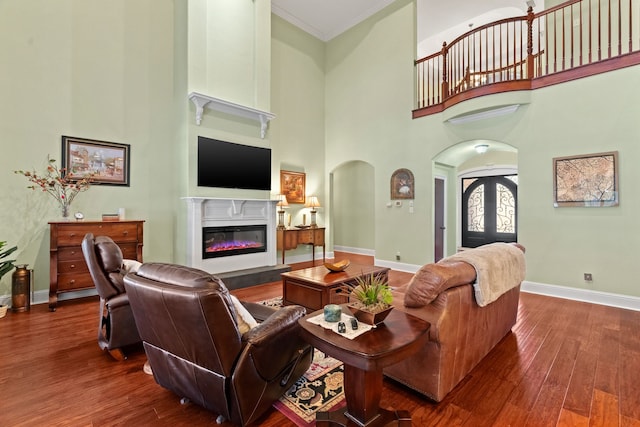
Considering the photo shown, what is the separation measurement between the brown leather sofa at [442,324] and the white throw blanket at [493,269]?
6 cm

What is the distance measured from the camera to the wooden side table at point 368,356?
1.39 metres

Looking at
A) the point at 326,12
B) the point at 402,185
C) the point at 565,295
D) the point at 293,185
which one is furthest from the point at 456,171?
the point at 326,12

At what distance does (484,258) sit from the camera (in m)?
2.29

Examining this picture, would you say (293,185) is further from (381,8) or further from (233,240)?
(381,8)

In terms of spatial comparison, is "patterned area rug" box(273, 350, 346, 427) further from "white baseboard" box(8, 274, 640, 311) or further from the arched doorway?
the arched doorway

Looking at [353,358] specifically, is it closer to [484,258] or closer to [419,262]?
[484,258]

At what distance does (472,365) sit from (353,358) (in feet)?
4.85

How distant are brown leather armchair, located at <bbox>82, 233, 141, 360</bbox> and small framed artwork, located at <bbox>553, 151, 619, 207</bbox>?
560 centimetres

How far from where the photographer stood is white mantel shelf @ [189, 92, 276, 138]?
15.8ft

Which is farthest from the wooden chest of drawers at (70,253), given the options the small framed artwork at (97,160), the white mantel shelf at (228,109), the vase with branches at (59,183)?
the white mantel shelf at (228,109)

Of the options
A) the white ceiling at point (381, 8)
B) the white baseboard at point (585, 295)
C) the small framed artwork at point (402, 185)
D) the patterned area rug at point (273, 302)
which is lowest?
the patterned area rug at point (273, 302)

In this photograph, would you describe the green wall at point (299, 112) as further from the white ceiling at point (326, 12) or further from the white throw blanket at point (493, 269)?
the white throw blanket at point (493, 269)

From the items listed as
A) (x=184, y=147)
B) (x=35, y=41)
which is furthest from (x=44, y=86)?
(x=184, y=147)

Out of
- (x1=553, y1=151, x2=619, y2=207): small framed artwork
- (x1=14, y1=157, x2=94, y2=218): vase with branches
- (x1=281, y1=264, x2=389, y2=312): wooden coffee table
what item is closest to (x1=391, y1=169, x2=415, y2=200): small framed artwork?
(x1=553, y1=151, x2=619, y2=207): small framed artwork
